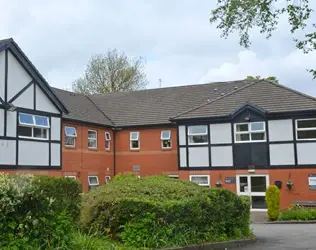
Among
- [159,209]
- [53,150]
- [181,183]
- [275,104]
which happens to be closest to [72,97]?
[53,150]

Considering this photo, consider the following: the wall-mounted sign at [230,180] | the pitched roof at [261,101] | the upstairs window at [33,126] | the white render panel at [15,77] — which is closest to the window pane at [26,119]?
the upstairs window at [33,126]

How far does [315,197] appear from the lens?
77.9 ft

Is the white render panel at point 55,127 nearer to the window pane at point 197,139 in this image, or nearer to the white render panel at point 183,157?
the white render panel at point 183,157

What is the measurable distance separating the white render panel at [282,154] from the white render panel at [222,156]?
2.28 metres

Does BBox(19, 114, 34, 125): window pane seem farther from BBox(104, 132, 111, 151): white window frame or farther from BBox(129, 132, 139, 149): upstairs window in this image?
BBox(129, 132, 139, 149): upstairs window

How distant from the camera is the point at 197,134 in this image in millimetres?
26500

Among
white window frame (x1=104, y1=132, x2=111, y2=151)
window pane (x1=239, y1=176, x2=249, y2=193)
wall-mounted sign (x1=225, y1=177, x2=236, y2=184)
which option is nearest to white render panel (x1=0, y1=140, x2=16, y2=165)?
white window frame (x1=104, y1=132, x2=111, y2=151)

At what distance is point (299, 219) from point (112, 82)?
28.2 meters

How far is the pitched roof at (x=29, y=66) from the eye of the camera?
64.3 feet

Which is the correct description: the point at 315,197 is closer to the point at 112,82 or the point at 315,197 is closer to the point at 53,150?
the point at 53,150

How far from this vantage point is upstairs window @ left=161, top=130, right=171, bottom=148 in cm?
2877

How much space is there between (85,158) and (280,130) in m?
11.1

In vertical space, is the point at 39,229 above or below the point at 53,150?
below

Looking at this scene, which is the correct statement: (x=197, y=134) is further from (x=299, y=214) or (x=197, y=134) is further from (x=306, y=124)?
(x=299, y=214)
